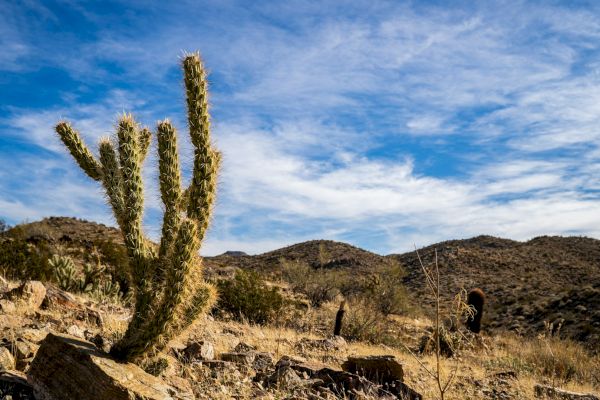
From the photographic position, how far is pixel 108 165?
6.62m

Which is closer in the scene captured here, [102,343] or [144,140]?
[102,343]

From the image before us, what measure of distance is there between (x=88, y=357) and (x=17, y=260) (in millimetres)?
11728

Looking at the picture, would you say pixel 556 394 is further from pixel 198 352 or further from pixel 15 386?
pixel 15 386

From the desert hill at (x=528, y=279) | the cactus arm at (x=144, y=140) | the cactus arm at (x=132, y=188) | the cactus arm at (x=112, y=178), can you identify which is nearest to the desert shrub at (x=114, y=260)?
the cactus arm at (x=144, y=140)

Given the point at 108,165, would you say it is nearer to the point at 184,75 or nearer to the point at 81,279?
the point at 184,75

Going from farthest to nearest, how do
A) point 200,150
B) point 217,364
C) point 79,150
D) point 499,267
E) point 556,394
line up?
1. point 499,267
2. point 556,394
3. point 217,364
4. point 79,150
5. point 200,150

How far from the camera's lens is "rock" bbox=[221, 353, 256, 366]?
7.69 m

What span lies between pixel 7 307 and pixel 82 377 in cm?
371

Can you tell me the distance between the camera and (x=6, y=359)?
578 centimetres

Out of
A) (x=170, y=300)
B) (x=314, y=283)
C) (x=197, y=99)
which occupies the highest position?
(x=197, y=99)

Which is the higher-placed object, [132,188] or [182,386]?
[132,188]

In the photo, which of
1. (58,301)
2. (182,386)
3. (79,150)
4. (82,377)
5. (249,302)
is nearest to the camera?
(82,377)

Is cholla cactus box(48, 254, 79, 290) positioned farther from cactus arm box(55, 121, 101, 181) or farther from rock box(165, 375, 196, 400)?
rock box(165, 375, 196, 400)

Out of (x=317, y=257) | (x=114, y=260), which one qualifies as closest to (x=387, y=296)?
(x=114, y=260)
